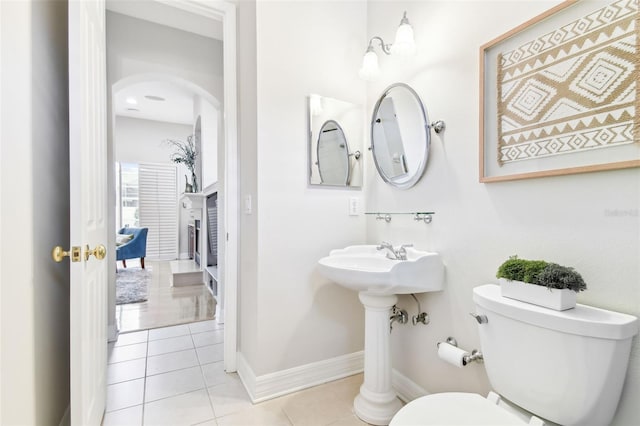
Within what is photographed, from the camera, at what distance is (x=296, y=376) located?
5.94 feet

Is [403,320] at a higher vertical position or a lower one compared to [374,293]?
lower

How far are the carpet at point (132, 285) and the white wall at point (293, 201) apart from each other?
2301mm

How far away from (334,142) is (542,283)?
1331 mm

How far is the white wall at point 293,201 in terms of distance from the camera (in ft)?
5.66

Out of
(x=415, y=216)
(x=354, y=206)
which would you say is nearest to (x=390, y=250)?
(x=415, y=216)

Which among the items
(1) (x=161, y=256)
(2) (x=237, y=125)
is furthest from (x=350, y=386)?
(1) (x=161, y=256)

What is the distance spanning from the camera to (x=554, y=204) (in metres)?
1.09

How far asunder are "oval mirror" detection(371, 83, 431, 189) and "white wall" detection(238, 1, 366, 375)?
266 mm

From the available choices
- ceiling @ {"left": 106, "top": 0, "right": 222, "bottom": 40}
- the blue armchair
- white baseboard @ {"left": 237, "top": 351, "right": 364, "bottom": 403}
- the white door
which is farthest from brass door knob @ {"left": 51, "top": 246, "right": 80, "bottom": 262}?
the blue armchair

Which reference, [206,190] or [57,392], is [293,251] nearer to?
[57,392]

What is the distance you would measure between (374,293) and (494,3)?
4.45 feet

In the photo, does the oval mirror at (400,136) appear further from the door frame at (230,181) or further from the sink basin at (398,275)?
the door frame at (230,181)

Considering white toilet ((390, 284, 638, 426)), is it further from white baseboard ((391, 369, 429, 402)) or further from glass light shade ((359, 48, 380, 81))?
glass light shade ((359, 48, 380, 81))

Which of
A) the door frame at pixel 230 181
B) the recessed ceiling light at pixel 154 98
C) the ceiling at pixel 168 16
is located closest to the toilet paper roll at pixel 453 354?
the door frame at pixel 230 181
